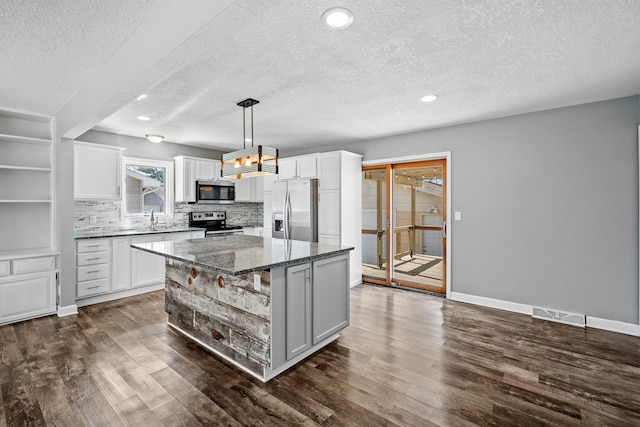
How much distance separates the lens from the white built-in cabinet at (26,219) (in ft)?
11.4

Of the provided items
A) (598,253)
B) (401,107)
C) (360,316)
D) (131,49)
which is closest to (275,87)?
(131,49)

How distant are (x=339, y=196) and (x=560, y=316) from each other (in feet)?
10.3

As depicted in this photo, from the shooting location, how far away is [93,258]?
4.11 m

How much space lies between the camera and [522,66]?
2557 millimetres

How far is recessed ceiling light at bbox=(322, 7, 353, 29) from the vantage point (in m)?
1.80

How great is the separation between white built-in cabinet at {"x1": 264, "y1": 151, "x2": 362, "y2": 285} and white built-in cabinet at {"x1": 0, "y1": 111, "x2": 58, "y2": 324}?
3463 mm

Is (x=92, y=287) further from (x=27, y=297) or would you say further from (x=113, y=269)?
(x=27, y=297)

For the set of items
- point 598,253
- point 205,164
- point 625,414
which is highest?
point 205,164

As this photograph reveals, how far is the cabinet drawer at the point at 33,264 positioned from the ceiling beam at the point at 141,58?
65.6 inches

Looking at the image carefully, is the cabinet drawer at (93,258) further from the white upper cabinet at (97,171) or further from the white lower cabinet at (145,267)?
the white upper cabinet at (97,171)

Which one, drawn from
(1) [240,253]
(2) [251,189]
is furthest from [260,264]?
(2) [251,189]

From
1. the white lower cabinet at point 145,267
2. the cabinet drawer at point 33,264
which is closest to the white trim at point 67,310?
the cabinet drawer at point 33,264

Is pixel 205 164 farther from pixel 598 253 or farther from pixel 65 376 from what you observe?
pixel 598 253

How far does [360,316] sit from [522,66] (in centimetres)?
294
